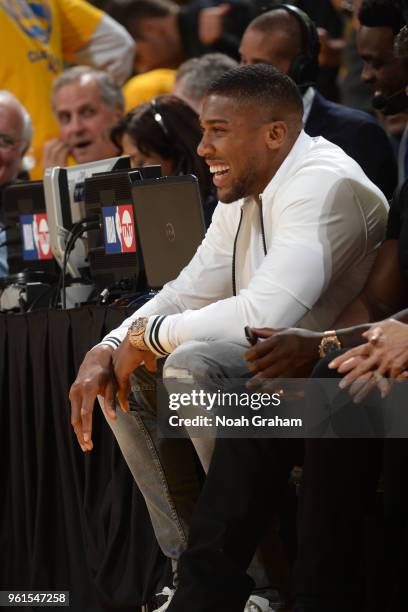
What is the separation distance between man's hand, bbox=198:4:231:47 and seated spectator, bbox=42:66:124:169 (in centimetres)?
80

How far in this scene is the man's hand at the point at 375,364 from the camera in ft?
7.68

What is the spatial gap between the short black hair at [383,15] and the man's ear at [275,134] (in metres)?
1.05

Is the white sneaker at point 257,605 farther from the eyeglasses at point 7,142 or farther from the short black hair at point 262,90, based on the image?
the eyeglasses at point 7,142

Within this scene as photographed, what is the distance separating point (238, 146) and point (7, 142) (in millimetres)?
2398

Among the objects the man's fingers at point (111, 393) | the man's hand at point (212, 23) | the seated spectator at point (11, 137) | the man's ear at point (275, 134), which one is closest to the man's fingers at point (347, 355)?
the man's fingers at point (111, 393)

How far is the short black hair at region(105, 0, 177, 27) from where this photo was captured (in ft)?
21.6

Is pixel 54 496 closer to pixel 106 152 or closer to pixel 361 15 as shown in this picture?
pixel 361 15

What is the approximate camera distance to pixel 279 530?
111 inches

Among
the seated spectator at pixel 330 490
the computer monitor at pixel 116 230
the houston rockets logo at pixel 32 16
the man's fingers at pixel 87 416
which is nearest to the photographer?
the seated spectator at pixel 330 490

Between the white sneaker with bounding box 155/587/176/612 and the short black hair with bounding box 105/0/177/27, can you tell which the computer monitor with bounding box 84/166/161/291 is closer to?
the white sneaker with bounding box 155/587/176/612

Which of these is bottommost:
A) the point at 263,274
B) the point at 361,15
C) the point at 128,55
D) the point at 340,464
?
the point at 340,464

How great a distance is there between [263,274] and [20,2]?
3.74 metres

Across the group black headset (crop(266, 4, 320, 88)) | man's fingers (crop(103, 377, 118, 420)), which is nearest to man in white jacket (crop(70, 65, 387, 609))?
man's fingers (crop(103, 377, 118, 420))

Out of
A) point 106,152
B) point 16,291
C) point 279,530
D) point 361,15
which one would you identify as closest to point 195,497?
point 279,530
